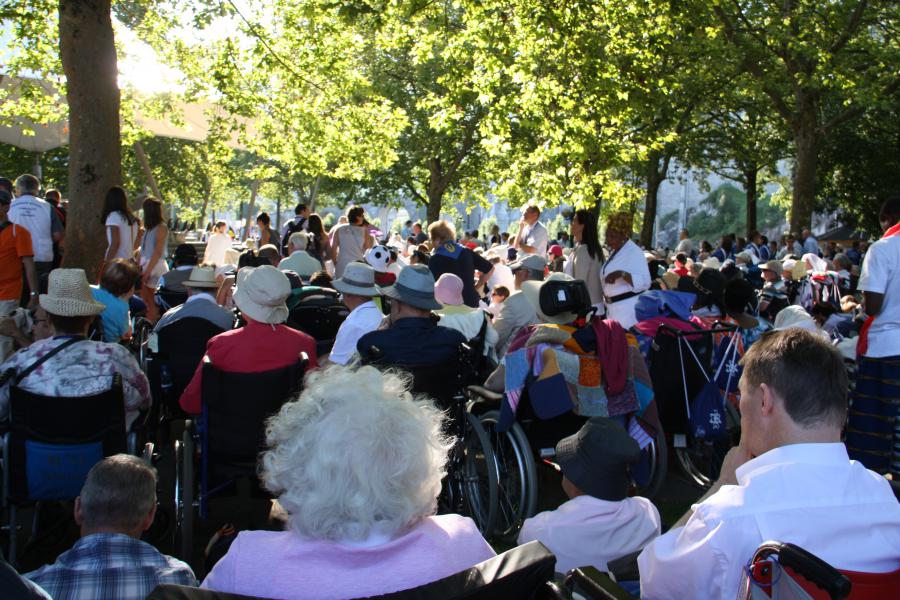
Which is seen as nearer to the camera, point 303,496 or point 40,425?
point 303,496

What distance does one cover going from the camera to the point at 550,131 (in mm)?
9820

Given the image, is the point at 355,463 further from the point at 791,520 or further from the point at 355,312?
the point at 355,312

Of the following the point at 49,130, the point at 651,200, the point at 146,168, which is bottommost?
the point at 651,200

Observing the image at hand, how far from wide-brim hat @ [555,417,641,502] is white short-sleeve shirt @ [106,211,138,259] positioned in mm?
6206

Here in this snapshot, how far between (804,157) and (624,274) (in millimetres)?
17850

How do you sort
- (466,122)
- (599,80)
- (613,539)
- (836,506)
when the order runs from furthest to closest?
(466,122) → (599,80) → (613,539) → (836,506)

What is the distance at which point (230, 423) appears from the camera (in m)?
4.65

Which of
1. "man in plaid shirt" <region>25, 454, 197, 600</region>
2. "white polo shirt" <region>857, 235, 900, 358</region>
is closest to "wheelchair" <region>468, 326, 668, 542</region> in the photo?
"white polo shirt" <region>857, 235, 900, 358</region>

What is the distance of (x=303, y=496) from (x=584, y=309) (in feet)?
11.3

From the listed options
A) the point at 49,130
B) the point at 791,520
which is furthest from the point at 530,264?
the point at 49,130

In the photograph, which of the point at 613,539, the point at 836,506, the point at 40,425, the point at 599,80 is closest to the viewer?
the point at 836,506

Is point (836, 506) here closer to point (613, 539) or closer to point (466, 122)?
point (613, 539)

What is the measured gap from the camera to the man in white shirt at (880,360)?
5715mm

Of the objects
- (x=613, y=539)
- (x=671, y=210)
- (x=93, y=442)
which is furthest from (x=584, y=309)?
(x=671, y=210)
